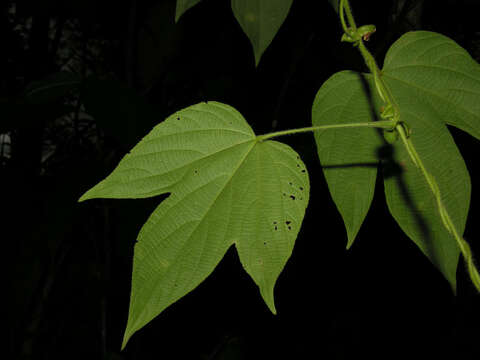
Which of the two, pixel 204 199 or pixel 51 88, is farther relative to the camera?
pixel 51 88

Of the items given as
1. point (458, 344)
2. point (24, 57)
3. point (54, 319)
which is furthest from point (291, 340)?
point (24, 57)

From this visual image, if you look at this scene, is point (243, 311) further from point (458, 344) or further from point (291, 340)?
point (458, 344)

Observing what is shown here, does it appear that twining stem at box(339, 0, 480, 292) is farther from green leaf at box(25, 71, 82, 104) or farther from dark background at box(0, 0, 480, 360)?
green leaf at box(25, 71, 82, 104)

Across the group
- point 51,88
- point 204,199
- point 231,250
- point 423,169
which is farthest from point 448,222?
point 51,88

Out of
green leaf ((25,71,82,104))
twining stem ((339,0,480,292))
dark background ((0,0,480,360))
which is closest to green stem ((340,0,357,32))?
twining stem ((339,0,480,292))

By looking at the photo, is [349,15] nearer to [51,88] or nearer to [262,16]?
[262,16]

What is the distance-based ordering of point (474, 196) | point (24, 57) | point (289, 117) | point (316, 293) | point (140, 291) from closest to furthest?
point (140, 291)
point (474, 196)
point (289, 117)
point (316, 293)
point (24, 57)
